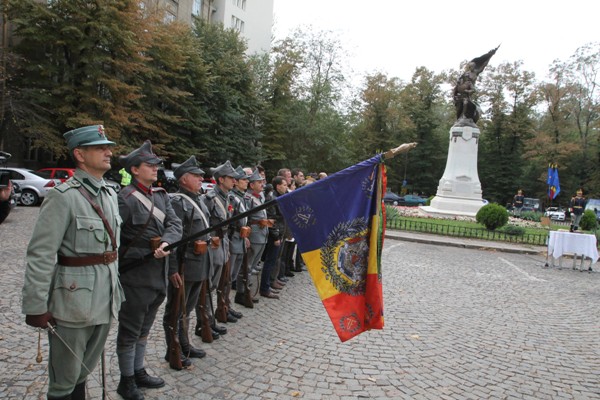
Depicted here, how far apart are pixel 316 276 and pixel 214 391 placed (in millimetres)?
1586

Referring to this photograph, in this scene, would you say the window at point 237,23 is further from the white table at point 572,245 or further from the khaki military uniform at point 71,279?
the khaki military uniform at point 71,279

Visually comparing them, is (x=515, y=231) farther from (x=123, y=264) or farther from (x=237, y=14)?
(x=237, y=14)

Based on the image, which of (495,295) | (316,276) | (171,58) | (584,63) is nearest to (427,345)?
(316,276)

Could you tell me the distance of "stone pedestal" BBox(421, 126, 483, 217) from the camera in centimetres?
2500

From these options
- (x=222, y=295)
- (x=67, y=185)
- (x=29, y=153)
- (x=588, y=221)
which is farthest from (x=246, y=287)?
(x=29, y=153)

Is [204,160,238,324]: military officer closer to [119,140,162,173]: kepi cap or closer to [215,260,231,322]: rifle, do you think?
[215,260,231,322]: rifle

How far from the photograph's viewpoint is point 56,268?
275cm

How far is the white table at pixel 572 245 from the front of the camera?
1137cm

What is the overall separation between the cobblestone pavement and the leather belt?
4.95ft

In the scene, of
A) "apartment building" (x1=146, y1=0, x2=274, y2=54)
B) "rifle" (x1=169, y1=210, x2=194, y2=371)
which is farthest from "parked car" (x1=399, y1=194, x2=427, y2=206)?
"rifle" (x1=169, y1=210, x2=194, y2=371)

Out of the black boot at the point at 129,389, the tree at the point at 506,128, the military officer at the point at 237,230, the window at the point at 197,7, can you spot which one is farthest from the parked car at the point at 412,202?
the black boot at the point at 129,389

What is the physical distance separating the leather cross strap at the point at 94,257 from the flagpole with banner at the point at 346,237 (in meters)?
1.29

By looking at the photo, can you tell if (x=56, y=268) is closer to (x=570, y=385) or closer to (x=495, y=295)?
(x=570, y=385)

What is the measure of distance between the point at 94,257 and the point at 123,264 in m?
0.80
